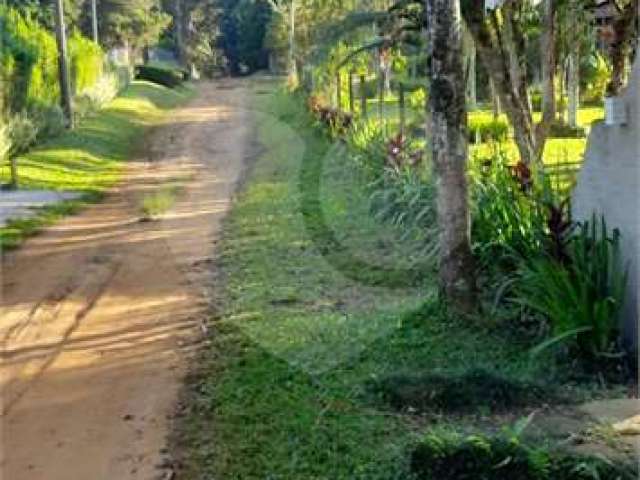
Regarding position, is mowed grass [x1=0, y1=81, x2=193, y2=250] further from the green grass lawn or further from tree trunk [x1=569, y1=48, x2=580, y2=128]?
tree trunk [x1=569, y1=48, x2=580, y2=128]

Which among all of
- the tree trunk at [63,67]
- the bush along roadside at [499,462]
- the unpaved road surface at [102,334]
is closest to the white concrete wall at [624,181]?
the bush along roadside at [499,462]

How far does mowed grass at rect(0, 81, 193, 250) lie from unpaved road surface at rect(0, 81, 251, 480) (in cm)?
41

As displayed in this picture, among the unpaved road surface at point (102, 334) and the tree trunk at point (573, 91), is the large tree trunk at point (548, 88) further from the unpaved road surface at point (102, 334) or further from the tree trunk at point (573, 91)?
the tree trunk at point (573, 91)

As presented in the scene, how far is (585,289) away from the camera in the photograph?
606cm

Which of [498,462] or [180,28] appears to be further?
[180,28]

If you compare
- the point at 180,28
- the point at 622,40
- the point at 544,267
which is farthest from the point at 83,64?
the point at 180,28

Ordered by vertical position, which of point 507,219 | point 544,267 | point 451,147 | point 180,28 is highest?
point 180,28

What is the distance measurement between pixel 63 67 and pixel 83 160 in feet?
15.0

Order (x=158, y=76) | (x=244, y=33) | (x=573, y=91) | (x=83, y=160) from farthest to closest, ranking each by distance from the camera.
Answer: (x=244, y=33), (x=158, y=76), (x=573, y=91), (x=83, y=160)

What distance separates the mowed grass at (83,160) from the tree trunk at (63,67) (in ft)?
1.53

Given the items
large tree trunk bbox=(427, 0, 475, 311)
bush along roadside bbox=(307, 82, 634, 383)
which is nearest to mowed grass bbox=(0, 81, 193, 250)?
bush along roadside bbox=(307, 82, 634, 383)

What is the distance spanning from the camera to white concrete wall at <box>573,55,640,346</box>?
586 cm

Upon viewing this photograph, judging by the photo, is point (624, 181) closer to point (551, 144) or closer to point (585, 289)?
point (585, 289)

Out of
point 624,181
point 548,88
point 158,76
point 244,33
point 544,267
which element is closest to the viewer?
point 624,181
